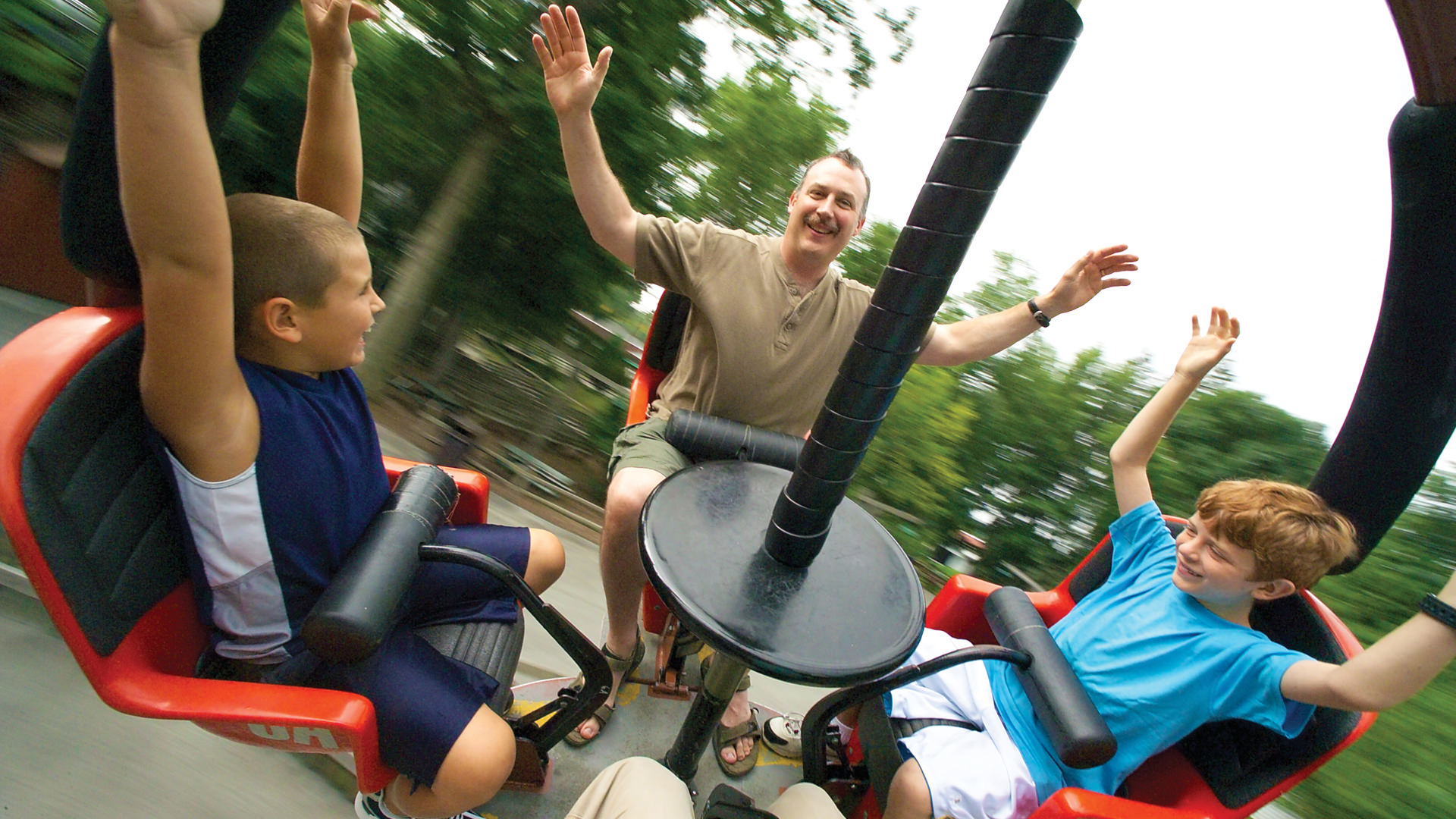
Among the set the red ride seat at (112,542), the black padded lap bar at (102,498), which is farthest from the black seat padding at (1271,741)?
the black padded lap bar at (102,498)

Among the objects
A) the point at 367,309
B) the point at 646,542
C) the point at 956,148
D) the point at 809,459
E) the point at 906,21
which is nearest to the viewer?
the point at 956,148

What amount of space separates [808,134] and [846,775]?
12.0 feet

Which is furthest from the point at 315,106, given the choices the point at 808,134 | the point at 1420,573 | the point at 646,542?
the point at 1420,573

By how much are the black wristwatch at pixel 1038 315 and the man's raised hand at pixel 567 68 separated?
1318mm

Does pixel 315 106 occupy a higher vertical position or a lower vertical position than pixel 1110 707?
higher

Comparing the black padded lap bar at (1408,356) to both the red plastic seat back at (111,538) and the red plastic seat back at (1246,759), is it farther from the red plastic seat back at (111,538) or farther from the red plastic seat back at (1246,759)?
the red plastic seat back at (111,538)

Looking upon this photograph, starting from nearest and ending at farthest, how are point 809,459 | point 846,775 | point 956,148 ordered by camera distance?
point 956,148 < point 809,459 < point 846,775

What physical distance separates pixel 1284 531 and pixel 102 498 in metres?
2.12

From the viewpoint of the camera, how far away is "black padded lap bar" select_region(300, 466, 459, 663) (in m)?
1.03

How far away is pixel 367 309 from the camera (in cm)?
121

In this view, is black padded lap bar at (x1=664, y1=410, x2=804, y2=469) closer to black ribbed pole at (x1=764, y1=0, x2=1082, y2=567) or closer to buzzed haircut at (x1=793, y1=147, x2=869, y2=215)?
buzzed haircut at (x1=793, y1=147, x2=869, y2=215)

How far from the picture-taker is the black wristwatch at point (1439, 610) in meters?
1.14

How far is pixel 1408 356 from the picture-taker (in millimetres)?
1355

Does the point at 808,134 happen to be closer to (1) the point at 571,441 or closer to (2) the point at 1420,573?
(1) the point at 571,441
